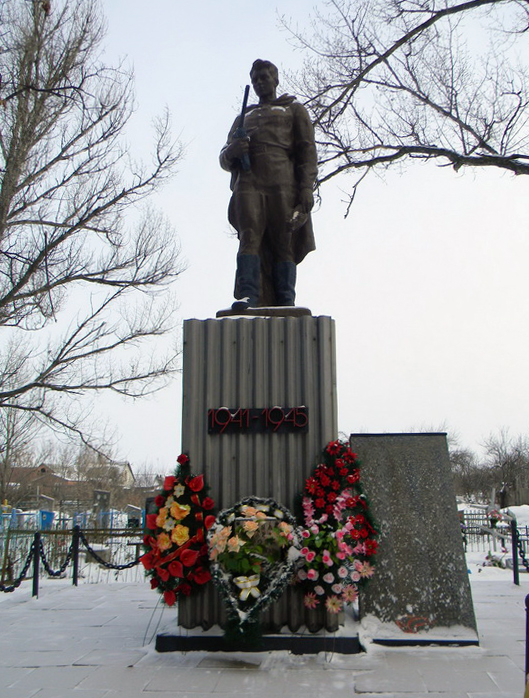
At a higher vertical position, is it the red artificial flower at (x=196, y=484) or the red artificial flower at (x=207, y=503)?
the red artificial flower at (x=196, y=484)

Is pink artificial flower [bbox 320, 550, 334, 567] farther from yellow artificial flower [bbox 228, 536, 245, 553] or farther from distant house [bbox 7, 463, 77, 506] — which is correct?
distant house [bbox 7, 463, 77, 506]

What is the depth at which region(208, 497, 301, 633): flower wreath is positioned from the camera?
476 cm

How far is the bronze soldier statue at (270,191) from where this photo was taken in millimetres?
6531

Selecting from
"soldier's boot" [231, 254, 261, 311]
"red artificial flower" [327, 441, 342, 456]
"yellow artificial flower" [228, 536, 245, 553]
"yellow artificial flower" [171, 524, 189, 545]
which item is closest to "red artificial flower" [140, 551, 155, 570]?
"yellow artificial flower" [171, 524, 189, 545]

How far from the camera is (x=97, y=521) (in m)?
21.2

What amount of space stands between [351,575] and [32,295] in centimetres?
1183

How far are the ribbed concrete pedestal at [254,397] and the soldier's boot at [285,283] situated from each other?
28.1 inches

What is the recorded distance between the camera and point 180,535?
5238mm

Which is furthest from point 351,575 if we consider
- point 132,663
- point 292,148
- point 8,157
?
point 8,157

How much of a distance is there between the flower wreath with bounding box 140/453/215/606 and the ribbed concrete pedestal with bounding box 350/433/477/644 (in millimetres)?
1499

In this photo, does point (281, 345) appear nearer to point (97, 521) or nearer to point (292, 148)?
point (292, 148)

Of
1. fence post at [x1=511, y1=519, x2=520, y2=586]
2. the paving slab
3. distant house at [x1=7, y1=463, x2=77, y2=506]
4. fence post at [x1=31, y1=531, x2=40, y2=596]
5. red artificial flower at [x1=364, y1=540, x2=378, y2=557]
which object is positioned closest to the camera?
the paving slab

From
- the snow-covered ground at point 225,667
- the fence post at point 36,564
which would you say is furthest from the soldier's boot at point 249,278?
the fence post at point 36,564

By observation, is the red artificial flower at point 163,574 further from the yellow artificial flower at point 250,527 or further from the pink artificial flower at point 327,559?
the pink artificial flower at point 327,559
